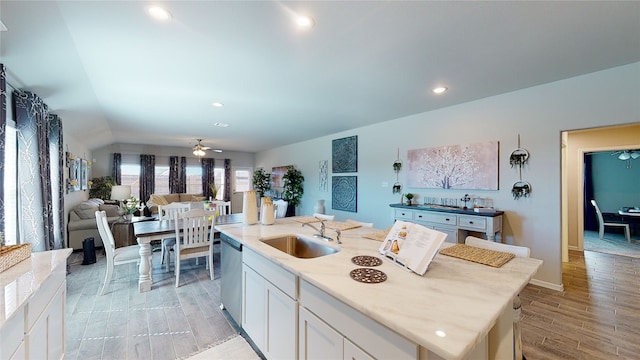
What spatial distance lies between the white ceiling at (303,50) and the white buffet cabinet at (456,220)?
1555 mm

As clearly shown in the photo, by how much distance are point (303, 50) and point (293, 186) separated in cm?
516

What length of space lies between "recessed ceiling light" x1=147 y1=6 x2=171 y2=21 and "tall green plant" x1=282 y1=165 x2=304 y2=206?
18.1 ft

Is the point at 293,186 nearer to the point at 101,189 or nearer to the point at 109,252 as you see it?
the point at 109,252

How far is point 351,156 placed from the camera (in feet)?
18.3

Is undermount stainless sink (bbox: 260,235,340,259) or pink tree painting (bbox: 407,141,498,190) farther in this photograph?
pink tree painting (bbox: 407,141,498,190)

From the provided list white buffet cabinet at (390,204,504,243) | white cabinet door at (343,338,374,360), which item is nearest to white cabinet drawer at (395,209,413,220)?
white buffet cabinet at (390,204,504,243)

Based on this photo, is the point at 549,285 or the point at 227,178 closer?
the point at 549,285

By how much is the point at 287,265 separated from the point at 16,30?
2587 mm

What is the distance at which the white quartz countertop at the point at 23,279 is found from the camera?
3.23ft

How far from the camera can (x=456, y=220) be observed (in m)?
3.39

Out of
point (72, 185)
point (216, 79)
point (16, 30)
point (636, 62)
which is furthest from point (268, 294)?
point (72, 185)

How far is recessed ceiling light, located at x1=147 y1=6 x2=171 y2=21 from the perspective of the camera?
1.66m

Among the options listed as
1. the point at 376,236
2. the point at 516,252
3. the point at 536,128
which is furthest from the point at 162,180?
the point at 536,128

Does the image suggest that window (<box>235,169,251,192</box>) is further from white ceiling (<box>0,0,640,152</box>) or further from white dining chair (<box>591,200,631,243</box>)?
white dining chair (<box>591,200,631,243</box>)
